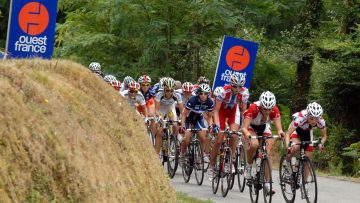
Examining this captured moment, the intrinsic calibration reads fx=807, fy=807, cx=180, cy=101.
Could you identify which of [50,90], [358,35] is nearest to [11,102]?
[50,90]

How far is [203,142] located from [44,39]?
4.99 metres

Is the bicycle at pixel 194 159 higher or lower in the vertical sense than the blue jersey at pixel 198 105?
lower

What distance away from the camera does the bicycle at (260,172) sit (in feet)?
43.6

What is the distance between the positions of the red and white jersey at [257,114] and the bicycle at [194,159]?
2.39 m

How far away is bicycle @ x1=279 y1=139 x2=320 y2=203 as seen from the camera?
13398 mm

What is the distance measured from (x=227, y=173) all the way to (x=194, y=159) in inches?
66.1

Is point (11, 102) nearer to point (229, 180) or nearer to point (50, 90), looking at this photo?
point (50, 90)

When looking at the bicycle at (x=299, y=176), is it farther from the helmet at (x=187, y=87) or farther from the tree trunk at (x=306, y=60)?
the tree trunk at (x=306, y=60)

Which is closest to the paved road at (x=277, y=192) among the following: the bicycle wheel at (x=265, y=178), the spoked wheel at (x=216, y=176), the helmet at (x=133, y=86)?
the spoked wheel at (x=216, y=176)

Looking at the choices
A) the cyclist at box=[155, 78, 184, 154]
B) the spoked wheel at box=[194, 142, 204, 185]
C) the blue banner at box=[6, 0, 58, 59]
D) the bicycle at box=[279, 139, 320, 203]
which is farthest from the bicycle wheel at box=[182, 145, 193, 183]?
the blue banner at box=[6, 0, 58, 59]

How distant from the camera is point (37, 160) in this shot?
22.1ft

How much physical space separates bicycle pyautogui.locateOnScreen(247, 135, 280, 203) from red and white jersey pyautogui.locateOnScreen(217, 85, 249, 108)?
206 centimetres

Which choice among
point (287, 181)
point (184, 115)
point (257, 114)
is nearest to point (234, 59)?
point (184, 115)

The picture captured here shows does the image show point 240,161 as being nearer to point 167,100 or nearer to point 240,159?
point 240,159
